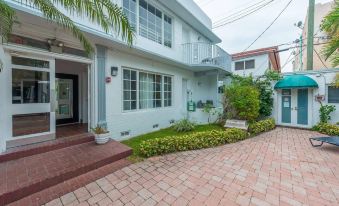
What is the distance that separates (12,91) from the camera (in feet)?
15.1

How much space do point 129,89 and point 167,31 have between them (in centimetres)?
430

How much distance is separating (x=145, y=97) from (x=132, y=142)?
8.93 ft

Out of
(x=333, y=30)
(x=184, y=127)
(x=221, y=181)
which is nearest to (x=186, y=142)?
(x=184, y=127)

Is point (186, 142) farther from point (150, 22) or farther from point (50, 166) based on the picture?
point (150, 22)

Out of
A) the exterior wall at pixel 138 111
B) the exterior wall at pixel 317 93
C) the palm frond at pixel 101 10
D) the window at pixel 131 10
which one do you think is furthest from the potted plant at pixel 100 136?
the exterior wall at pixel 317 93

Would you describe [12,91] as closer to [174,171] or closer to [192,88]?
[174,171]

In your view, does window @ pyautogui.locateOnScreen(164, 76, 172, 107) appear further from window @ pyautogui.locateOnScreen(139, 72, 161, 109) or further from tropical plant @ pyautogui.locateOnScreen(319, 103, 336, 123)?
tropical plant @ pyautogui.locateOnScreen(319, 103, 336, 123)

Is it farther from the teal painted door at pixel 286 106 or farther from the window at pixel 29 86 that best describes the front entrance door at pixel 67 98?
the teal painted door at pixel 286 106

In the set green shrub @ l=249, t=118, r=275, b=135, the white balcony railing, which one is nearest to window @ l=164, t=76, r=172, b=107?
the white balcony railing

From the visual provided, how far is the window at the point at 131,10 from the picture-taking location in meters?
7.20

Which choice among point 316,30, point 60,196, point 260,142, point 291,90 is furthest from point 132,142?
point 316,30

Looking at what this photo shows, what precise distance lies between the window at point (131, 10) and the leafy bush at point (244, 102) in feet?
21.2

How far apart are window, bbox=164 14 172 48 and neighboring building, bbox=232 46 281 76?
31.5ft

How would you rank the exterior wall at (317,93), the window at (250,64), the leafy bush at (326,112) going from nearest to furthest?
the leafy bush at (326,112) < the exterior wall at (317,93) < the window at (250,64)
